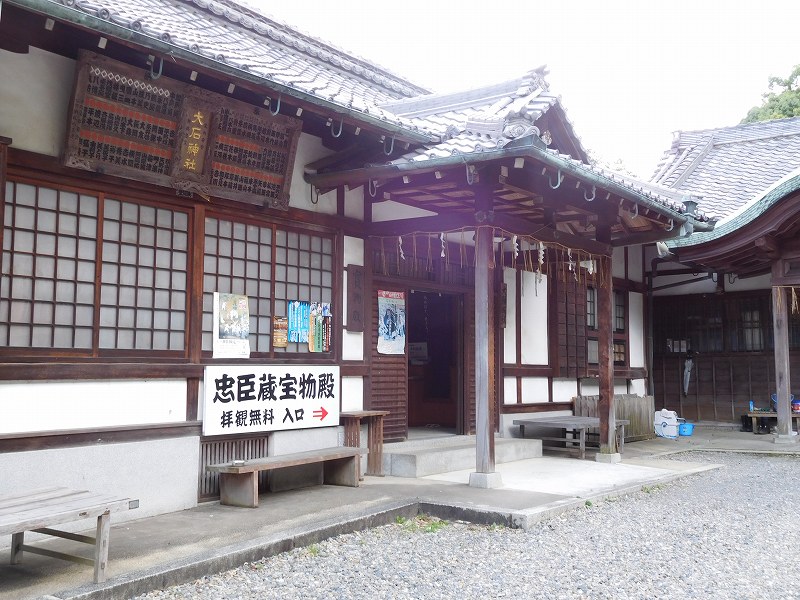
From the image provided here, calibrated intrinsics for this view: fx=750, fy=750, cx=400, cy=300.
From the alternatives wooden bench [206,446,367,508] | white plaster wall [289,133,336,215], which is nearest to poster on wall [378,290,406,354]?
white plaster wall [289,133,336,215]

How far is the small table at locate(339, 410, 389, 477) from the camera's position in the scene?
8.73 m

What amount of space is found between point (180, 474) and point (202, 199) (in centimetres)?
266

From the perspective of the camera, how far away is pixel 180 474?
7.03m

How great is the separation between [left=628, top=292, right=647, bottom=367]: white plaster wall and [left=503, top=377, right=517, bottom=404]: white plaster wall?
14.9 ft

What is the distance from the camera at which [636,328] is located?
15984mm

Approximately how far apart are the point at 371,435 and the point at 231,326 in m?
2.37

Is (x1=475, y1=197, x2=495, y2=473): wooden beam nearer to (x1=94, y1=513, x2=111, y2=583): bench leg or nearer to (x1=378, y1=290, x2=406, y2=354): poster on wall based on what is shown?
(x1=378, y1=290, x2=406, y2=354): poster on wall

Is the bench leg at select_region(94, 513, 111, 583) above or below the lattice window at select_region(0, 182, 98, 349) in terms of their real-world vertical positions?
below

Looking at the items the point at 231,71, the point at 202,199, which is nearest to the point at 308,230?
the point at 202,199

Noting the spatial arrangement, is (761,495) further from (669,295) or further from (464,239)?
(669,295)

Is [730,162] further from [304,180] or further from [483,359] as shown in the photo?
[304,180]

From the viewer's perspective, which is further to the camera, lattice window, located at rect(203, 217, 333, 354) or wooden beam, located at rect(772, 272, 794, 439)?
wooden beam, located at rect(772, 272, 794, 439)

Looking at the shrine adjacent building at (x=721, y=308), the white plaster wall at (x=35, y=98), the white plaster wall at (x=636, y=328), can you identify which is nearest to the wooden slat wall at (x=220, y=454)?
the white plaster wall at (x=35, y=98)

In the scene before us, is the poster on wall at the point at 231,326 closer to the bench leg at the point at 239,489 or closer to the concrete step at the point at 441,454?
the bench leg at the point at 239,489
